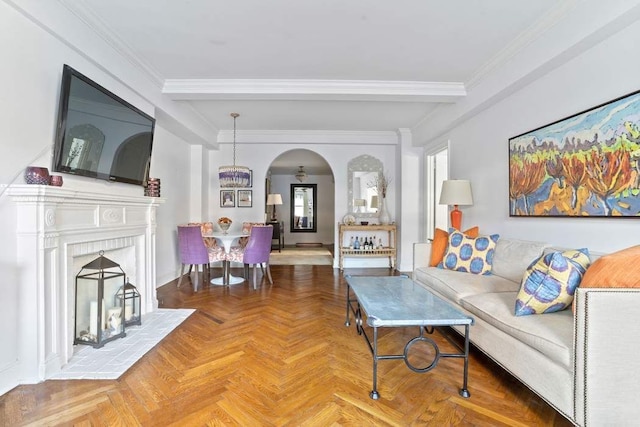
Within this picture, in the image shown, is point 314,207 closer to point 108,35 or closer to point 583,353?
point 108,35

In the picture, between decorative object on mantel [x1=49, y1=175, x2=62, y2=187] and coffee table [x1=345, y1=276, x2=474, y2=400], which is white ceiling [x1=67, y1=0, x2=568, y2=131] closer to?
decorative object on mantel [x1=49, y1=175, x2=62, y2=187]

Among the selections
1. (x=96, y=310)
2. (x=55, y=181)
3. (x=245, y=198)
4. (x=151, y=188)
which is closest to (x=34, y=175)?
(x=55, y=181)

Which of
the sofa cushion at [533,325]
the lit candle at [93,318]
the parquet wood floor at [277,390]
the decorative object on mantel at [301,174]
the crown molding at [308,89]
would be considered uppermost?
the crown molding at [308,89]

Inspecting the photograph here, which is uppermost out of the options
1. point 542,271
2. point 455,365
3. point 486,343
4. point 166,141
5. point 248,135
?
point 248,135

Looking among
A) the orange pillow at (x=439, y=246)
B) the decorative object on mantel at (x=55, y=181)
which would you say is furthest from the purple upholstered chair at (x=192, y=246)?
the orange pillow at (x=439, y=246)

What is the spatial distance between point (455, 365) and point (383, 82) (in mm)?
2884

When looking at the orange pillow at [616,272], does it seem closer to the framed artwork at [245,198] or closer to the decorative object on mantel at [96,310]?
the decorative object on mantel at [96,310]

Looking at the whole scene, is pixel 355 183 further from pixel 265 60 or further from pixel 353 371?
pixel 353 371

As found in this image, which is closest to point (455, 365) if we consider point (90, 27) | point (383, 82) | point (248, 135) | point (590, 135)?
point (590, 135)

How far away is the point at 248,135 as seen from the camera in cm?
579

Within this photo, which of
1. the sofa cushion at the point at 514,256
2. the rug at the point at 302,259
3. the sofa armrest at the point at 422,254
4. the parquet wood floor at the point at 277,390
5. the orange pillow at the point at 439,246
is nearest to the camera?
the parquet wood floor at the point at 277,390

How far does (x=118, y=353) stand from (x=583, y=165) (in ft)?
12.2

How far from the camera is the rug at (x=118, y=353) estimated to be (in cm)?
204

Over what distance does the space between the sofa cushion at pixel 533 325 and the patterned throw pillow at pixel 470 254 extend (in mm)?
781
